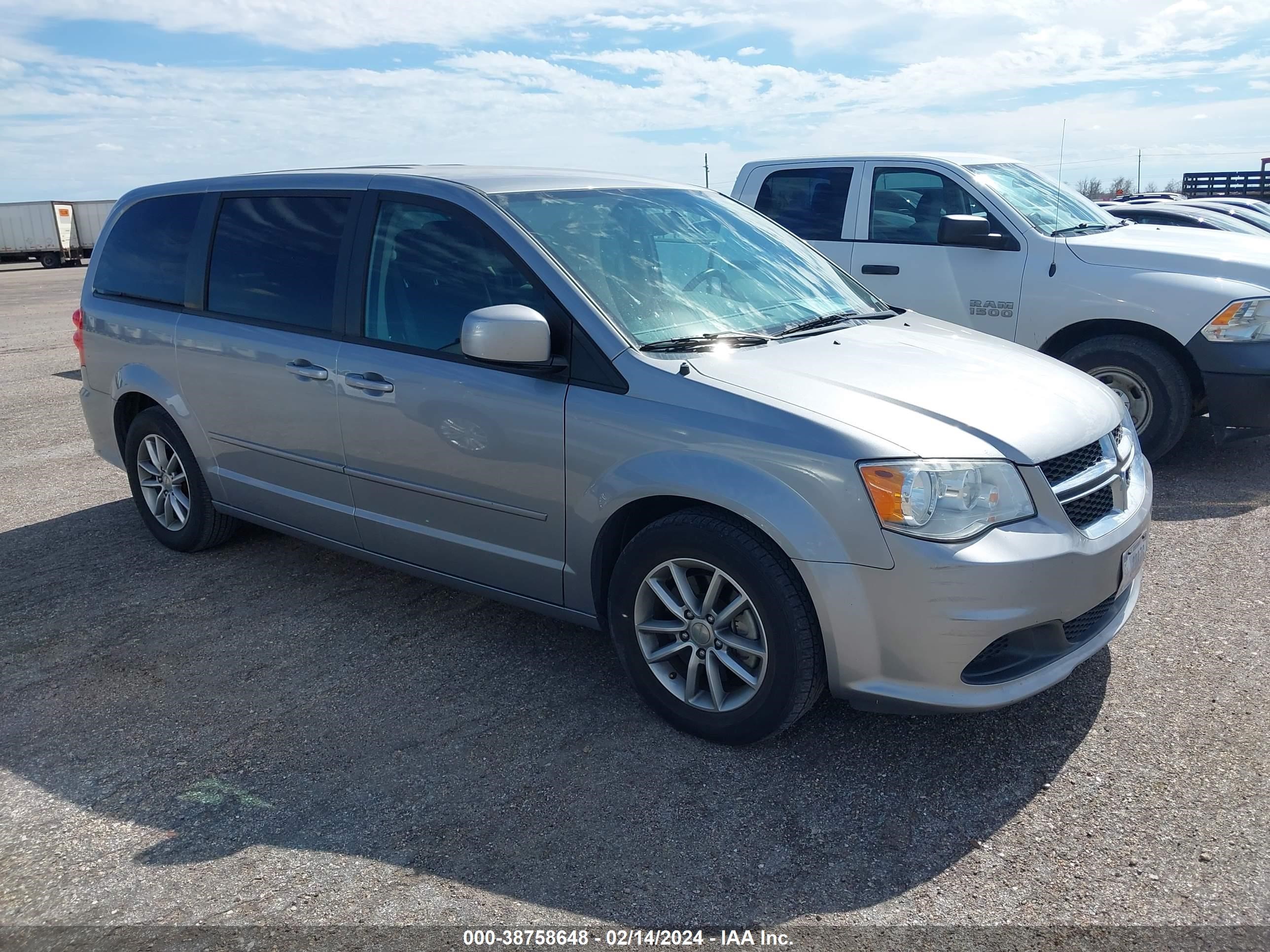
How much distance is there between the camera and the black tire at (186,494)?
17.2 ft

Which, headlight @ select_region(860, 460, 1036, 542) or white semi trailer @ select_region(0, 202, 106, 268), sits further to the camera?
white semi trailer @ select_region(0, 202, 106, 268)

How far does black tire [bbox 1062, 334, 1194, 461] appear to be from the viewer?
250 inches

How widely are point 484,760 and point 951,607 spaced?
60.9 inches

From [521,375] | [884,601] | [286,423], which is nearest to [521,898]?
[884,601]

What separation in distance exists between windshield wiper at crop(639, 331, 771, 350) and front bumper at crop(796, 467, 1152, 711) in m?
0.95

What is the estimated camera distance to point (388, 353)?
4.10 meters

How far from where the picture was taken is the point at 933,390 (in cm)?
341

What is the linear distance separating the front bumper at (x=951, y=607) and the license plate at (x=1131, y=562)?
18 centimetres

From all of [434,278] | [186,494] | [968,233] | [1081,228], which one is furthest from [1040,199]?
[186,494]

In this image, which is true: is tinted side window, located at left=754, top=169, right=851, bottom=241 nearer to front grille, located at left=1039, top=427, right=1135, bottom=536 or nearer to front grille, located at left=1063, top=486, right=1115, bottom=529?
front grille, located at left=1039, top=427, right=1135, bottom=536

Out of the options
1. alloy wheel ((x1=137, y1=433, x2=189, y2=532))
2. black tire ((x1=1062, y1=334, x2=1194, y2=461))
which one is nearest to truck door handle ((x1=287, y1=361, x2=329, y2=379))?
alloy wheel ((x1=137, y1=433, x2=189, y2=532))

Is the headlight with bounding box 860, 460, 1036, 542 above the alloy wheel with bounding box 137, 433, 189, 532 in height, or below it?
above

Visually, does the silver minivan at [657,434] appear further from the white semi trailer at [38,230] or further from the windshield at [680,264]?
the white semi trailer at [38,230]

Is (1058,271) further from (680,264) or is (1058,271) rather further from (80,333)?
(80,333)
